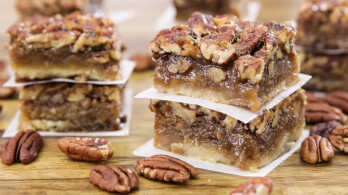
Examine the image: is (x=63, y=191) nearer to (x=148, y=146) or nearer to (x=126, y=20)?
(x=148, y=146)

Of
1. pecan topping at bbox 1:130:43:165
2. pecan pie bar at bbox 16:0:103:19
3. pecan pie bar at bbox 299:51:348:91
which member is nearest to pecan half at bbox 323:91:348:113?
pecan pie bar at bbox 299:51:348:91

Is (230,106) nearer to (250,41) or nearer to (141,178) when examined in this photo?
(250,41)

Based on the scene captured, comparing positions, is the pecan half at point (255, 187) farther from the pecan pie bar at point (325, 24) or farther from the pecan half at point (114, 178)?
the pecan pie bar at point (325, 24)

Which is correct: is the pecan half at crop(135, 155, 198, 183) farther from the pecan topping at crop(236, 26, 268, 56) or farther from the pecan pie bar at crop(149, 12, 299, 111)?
the pecan topping at crop(236, 26, 268, 56)

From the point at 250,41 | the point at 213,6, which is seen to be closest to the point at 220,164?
the point at 250,41

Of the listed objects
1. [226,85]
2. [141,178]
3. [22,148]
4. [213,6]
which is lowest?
[141,178]

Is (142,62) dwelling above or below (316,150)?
above

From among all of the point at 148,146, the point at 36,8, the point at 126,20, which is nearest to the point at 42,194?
the point at 148,146
